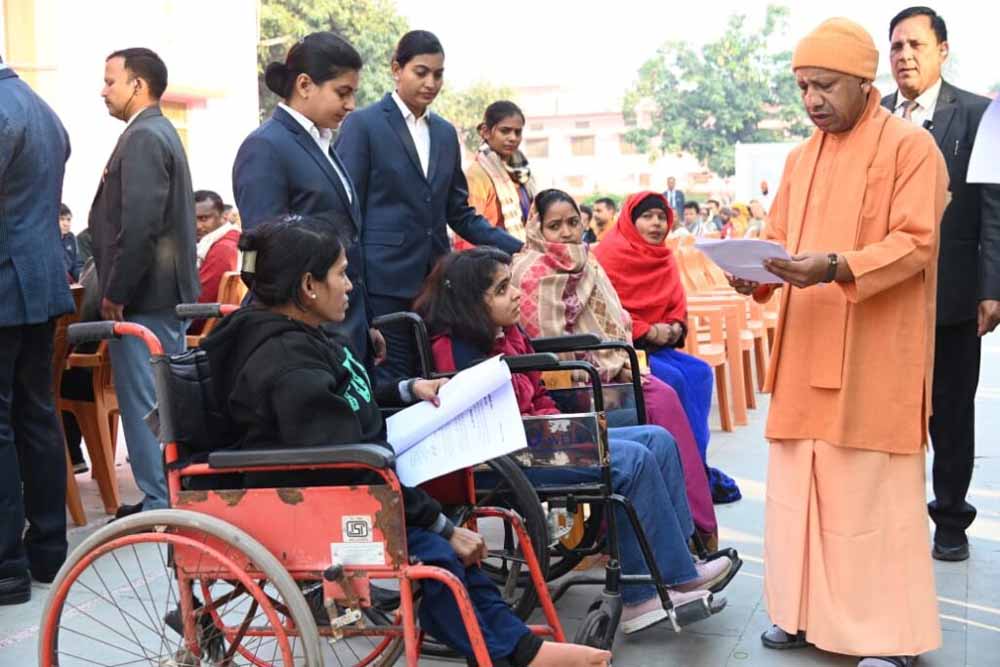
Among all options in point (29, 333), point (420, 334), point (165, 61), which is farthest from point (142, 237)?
point (165, 61)

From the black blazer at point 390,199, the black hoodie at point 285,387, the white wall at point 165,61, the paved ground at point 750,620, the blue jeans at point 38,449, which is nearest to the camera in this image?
the black hoodie at point 285,387

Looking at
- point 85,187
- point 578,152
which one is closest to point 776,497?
point 85,187

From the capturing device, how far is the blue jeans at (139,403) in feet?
15.1

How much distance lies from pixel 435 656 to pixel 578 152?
6996 centimetres

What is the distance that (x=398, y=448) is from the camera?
2836 mm

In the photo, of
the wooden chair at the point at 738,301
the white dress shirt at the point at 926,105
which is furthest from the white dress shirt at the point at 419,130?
the wooden chair at the point at 738,301

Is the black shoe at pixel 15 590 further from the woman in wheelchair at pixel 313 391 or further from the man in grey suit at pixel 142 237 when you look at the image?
the woman in wheelchair at pixel 313 391

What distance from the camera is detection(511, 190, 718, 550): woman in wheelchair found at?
434 centimetres

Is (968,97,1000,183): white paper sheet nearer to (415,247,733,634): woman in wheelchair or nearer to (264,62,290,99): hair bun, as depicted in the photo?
(415,247,733,634): woman in wheelchair

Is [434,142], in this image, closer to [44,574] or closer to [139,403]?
[139,403]

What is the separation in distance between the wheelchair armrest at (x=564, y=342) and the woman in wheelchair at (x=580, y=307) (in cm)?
27

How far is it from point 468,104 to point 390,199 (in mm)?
44061

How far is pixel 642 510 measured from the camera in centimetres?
350

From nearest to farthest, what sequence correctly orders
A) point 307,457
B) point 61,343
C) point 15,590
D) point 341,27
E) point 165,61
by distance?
point 307,457 → point 15,590 → point 61,343 → point 165,61 → point 341,27
